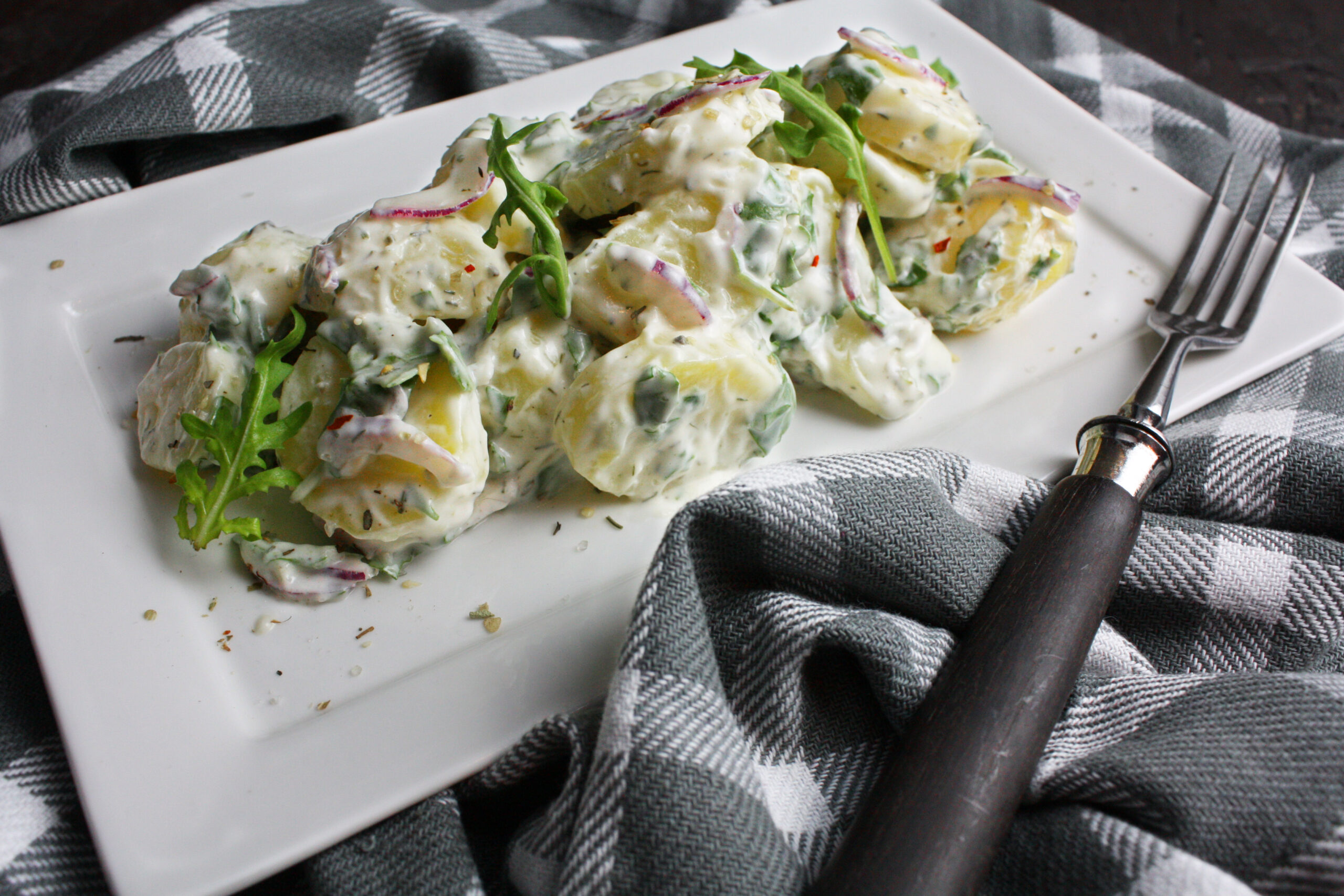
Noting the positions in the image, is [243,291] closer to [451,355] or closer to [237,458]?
[237,458]

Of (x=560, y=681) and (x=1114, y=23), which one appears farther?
(x=1114, y=23)

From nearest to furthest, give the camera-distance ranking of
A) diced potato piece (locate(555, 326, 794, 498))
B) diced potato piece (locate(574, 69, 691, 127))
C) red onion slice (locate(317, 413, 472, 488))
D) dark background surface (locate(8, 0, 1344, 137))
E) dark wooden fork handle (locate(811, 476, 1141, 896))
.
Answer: dark wooden fork handle (locate(811, 476, 1141, 896)), red onion slice (locate(317, 413, 472, 488)), diced potato piece (locate(555, 326, 794, 498)), diced potato piece (locate(574, 69, 691, 127)), dark background surface (locate(8, 0, 1344, 137))

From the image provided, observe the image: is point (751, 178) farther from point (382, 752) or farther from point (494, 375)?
point (382, 752)

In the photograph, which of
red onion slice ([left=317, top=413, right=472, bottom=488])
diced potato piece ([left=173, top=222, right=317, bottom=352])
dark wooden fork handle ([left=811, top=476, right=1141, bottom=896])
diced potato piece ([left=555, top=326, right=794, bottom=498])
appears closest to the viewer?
dark wooden fork handle ([left=811, top=476, right=1141, bottom=896])

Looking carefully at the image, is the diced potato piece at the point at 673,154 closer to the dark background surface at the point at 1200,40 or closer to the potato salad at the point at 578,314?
the potato salad at the point at 578,314

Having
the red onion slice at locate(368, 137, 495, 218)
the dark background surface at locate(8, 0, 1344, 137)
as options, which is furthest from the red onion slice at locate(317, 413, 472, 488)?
the dark background surface at locate(8, 0, 1344, 137)

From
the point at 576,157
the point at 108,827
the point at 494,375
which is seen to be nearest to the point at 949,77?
the point at 576,157

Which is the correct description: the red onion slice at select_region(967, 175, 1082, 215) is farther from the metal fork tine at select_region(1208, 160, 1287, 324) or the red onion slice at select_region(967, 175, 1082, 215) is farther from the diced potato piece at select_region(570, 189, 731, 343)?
the diced potato piece at select_region(570, 189, 731, 343)
